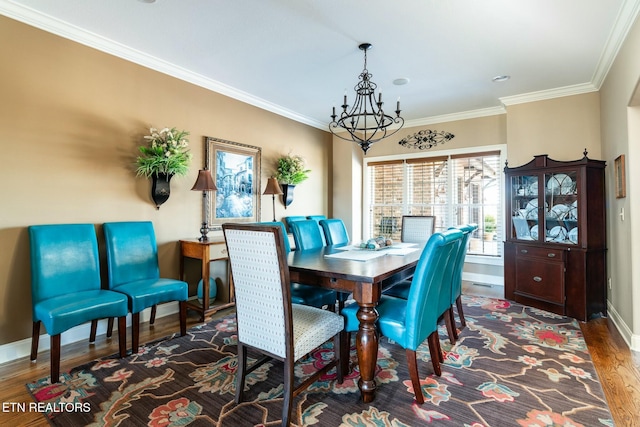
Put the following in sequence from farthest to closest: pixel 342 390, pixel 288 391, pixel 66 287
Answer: pixel 66 287, pixel 342 390, pixel 288 391

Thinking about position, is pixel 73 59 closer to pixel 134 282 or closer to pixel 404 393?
pixel 134 282

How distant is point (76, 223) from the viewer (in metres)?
2.85

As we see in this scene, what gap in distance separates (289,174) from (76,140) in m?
2.69

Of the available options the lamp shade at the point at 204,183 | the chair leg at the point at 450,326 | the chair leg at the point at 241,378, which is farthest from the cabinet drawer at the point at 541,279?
the lamp shade at the point at 204,183

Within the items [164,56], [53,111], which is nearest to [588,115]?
[164,56]

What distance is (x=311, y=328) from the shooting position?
188cm

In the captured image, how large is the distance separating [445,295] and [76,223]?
128 inches

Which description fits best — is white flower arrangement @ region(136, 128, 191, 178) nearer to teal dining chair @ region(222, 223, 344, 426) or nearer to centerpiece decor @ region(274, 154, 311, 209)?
centerpiece decor @ region(274, 154, 311, 209)

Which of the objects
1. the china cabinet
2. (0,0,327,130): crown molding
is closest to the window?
the china cabinet

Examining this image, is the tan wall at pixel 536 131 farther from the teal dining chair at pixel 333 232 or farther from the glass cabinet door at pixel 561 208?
the teal dining chair at pixel 333 232

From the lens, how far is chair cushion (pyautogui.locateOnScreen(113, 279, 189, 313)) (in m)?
2.59

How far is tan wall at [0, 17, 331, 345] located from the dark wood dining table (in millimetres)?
2079

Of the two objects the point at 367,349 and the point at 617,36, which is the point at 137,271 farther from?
the point at 617,36

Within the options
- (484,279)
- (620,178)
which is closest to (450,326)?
(620,178)
